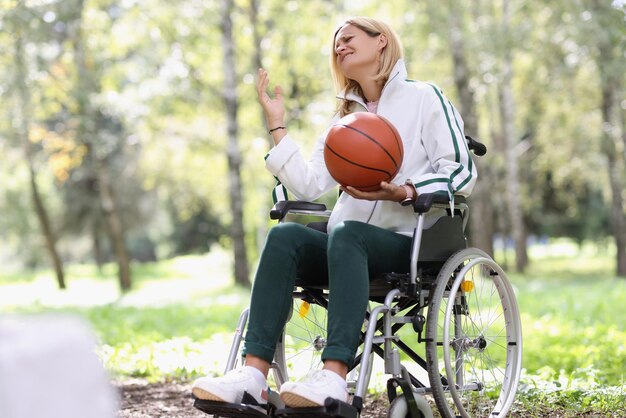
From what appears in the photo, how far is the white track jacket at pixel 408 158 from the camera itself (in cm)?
327

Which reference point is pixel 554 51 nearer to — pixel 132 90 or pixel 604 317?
pixel 132 90

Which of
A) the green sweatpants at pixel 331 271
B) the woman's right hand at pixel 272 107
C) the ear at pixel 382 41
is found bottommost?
the green sweatpants at pixel 331 271

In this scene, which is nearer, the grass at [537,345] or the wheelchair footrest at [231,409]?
the wheelchair footrest at [231,409]

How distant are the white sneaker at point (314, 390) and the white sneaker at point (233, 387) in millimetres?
167

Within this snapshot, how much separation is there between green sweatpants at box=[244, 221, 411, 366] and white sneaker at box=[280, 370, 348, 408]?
86 mm

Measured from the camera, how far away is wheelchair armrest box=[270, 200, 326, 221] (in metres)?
3.43

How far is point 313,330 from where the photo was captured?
418 cm

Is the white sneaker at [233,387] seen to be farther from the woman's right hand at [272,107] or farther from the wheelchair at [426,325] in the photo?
the woman's right hand at [272,107]

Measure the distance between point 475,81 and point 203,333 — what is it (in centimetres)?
1142

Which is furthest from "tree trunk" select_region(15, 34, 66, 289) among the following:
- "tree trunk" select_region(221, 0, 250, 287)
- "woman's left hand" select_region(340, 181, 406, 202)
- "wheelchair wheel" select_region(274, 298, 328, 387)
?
"woman's left hand" select_region(340, 181, 406, 202)

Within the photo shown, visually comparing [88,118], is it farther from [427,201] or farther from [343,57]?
[427,201]

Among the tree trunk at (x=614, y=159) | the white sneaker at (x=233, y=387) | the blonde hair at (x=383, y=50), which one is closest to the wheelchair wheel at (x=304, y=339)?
the white sneaker at (x=233, y=387)

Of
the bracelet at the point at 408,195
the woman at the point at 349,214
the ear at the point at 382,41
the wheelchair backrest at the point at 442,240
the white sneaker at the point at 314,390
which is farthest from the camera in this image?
the ear at the point at 382,41

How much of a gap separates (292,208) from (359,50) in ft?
2.20
